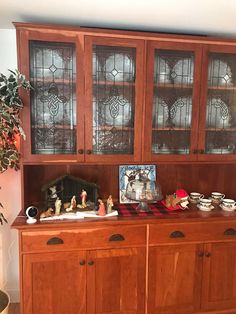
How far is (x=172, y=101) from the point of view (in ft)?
6.57

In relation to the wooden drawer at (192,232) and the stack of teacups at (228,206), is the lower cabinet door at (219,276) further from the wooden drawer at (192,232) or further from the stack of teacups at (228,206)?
the stack of teacups at (228,206)

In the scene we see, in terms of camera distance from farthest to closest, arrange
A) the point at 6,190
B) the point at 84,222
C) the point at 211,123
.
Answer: the point at 6,190 → the point at 211,123 → the point at 84,222

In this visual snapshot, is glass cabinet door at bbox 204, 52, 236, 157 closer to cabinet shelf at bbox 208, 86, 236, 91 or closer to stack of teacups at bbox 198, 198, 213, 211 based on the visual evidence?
cabinet shelf at bbox 208, 86, 236, 91

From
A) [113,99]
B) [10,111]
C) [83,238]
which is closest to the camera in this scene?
[10,111]

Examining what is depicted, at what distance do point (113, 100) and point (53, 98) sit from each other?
434 millimetres

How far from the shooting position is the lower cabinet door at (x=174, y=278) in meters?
1.94

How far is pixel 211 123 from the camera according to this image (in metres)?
2.07

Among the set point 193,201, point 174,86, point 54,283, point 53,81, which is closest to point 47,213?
point 54,283

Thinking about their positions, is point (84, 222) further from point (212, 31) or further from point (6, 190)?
point (212, 31)

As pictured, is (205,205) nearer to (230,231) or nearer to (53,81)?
(230,231)

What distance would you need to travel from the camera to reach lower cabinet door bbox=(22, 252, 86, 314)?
179 cm

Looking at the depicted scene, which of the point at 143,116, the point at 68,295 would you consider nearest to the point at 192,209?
the point at 143,116

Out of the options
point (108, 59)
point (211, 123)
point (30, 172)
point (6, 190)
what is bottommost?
point (6, 190)

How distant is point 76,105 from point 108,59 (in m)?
0.41
